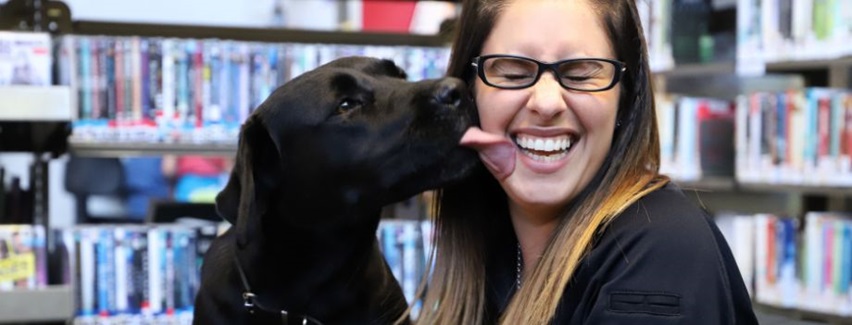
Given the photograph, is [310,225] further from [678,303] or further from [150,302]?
[150,302]

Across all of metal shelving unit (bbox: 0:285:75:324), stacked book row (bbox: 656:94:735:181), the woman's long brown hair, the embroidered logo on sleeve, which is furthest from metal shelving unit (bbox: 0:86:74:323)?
stacked book row (bbox: 656:94:735:181)

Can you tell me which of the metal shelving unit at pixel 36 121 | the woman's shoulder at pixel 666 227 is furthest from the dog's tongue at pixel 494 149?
the metal shelving unit at pixel 36 121

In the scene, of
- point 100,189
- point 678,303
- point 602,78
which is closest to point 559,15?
point 602,78

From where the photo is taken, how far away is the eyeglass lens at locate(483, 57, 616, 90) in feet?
4.16

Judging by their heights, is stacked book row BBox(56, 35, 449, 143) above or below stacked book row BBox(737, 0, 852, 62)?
below

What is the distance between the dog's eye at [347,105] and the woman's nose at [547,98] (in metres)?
0.39

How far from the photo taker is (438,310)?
4.96ft

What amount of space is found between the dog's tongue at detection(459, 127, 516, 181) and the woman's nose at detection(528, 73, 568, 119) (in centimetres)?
8

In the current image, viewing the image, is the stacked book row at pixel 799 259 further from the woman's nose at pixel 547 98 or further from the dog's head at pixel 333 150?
the woman's nose at pixel 547 98

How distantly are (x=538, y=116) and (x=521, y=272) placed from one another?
1.05 ft

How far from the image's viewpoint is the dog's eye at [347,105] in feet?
5.16

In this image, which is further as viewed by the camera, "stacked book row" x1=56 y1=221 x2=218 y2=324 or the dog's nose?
"stacked book row" x1=56 y1=221 x2=218 y2=324

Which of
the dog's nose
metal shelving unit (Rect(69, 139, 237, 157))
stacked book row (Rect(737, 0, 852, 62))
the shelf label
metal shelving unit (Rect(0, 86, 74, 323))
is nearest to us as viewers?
the dog's nose

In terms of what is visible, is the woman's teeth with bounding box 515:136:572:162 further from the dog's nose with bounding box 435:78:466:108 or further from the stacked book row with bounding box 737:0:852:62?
the stacked book row with bounding box 737:0:852:62
